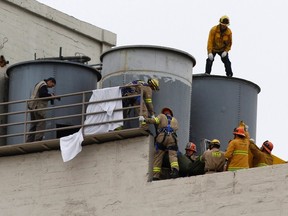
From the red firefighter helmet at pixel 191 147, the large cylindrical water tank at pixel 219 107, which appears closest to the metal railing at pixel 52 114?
the red firefighter helmet at pixel 191 147

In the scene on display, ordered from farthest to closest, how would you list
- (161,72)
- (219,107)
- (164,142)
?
1. (219,107)
2. (161,72)
3. (164,142)

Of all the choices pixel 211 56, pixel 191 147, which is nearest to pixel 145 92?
pixel 191 147

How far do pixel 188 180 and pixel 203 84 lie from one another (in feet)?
20.6

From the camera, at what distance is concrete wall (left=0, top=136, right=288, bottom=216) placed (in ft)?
102

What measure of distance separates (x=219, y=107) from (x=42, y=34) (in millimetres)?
5535

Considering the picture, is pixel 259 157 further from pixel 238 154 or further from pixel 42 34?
pixel 42 34

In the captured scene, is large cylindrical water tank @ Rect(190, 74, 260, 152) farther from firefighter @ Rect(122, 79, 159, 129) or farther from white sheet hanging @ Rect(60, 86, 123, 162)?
white sheet hanging @ Rect(60, 86, 123, 162)

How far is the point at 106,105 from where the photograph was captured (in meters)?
34.1

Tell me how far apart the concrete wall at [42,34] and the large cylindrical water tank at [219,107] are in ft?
14.9

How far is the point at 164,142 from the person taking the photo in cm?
3312

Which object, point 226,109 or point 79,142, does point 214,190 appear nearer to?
point 79,142

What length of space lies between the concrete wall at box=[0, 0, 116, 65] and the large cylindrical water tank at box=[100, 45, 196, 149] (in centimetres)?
401

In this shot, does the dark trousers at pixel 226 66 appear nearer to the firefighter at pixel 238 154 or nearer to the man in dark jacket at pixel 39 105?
the man in dark jacket at pixel 39 105

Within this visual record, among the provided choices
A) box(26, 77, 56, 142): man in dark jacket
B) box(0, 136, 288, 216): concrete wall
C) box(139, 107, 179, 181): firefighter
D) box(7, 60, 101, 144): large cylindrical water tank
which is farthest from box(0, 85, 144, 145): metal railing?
box(0, 136, 288, 216): concrete wall
